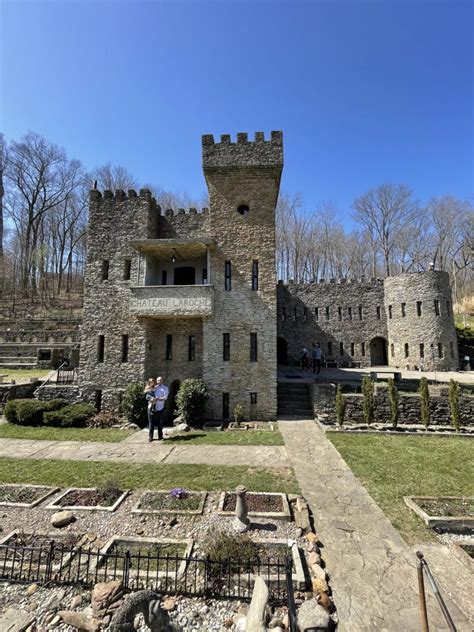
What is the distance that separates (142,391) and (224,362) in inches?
164

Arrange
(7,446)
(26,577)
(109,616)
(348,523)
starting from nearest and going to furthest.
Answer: (109,616), (26,577), (348,523), (7,446)

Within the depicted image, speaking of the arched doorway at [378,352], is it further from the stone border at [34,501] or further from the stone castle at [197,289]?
the stone border at [34,501]

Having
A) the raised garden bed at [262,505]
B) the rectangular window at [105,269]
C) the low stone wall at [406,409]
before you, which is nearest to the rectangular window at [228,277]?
the rectangular window at [105,269]

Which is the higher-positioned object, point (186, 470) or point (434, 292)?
point (434, 292)

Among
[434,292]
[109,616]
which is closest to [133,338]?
[109,616]

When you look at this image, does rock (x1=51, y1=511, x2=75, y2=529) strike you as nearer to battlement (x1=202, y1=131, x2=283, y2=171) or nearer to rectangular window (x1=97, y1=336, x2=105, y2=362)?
rectangular window (x1=97, y1=336, x2=105, y2=362)

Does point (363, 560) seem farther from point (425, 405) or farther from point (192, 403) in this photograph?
point (425, 405)

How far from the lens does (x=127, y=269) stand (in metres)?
15.2

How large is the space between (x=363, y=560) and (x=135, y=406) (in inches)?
438

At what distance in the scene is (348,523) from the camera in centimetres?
573

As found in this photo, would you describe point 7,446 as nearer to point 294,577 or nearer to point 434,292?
point 294,577

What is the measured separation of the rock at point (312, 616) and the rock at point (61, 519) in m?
4.73

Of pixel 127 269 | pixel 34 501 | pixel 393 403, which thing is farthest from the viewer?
pixel 127 269

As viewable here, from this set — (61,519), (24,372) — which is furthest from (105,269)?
(24,372)
